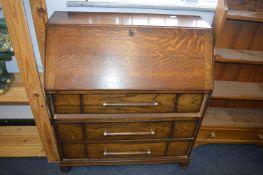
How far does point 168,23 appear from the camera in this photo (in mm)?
1057

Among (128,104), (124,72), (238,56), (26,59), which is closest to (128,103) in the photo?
(128,104)

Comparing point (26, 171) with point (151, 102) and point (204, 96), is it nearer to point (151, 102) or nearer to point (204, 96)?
point (151, 102)

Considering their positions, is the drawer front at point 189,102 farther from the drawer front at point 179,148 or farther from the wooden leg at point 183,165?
the wooden leg at point 183,165

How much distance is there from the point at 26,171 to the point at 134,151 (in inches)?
31.7

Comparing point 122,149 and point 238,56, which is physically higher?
point 238,56

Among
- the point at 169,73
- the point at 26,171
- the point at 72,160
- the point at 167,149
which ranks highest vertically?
the point at 169,73

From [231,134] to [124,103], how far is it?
1045mm

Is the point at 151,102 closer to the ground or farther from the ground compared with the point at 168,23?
closer to the ground

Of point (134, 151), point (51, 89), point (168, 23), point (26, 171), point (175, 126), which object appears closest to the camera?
point (51, 89)

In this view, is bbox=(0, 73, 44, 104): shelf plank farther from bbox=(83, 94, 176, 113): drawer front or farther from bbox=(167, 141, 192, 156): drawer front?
bbox=(167, 141, 192, 156): drawer front

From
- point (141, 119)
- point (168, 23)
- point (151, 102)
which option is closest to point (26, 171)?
point (141, 119)

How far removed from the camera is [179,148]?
1350mm

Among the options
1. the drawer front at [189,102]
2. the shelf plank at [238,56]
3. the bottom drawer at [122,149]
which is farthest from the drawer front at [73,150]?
the shelf plank at [238,56]

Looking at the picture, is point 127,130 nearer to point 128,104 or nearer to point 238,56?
point 128,104
